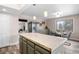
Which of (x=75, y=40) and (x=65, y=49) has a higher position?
(x=75, y=40)

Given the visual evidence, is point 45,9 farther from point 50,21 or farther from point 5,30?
point 5,30

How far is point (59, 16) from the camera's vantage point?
1013 millimetres

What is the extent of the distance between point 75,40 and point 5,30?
9.94ft

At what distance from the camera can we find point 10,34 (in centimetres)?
347

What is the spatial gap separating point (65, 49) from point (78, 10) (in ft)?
1.73

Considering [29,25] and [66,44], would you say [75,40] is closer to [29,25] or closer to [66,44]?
[66,44]

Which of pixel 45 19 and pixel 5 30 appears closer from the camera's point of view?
pixel 45 19
